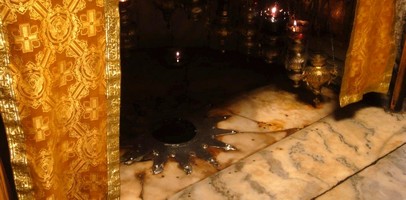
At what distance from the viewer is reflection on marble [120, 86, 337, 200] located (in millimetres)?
3408

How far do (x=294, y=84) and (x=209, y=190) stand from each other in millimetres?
1904

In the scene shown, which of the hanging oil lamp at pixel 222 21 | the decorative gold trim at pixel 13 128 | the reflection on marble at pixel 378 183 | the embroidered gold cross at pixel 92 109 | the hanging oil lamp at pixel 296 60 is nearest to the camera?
the decorative gold trim at pixel 13 128

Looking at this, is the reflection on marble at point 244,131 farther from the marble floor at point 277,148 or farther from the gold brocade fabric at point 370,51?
the gold brocade fabric at point 370,51

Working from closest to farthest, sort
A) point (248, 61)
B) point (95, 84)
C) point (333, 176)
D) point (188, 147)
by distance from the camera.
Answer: point (95, 84) < point (333, 176) < point (188, 147) < point (248, 61)

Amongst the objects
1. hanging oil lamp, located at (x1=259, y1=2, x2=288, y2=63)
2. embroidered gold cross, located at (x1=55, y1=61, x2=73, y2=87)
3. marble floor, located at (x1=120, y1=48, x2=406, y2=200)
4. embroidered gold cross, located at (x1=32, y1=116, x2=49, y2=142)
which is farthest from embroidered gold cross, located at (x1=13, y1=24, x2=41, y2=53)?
hanging oil lamp, located at (x1=259, y1=2, x2=288, y2=63)

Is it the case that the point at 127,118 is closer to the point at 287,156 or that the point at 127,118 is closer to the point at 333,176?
the point at 287,156

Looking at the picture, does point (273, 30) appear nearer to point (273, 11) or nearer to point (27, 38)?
point (273, 11)

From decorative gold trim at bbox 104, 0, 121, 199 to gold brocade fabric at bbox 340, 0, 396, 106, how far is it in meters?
2.05

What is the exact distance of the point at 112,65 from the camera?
8.12 feet

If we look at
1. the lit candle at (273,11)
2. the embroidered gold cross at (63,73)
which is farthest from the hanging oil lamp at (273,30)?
the embroidered gold cross at (63,73)

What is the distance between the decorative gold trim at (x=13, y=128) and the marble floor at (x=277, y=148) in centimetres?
95

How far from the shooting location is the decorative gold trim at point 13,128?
209 centimetres

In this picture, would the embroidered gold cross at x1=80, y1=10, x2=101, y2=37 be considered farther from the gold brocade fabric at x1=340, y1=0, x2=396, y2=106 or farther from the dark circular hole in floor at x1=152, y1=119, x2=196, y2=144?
the gold brocade fabric at x1=340, y1=0, x2=396, y2=106

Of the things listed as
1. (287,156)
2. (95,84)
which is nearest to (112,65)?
(95,84)
